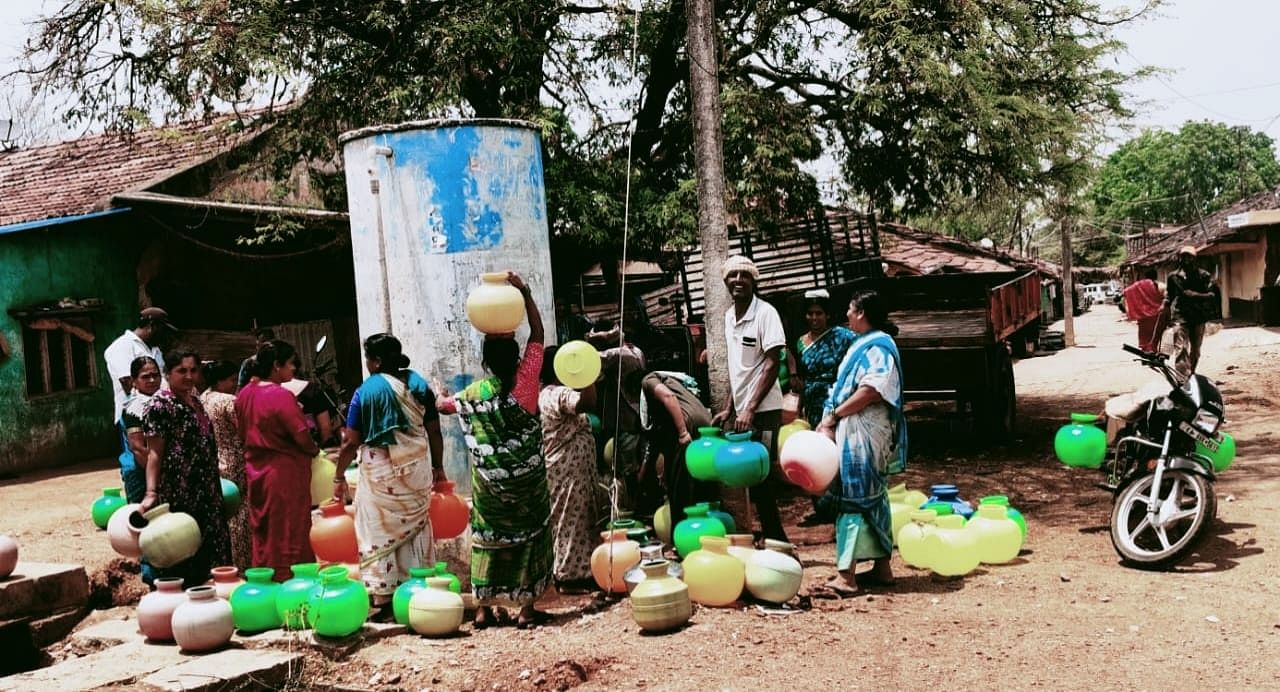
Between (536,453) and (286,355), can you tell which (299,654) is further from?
(286,355)

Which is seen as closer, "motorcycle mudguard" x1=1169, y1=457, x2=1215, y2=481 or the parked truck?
"motorcycle mudguard" x1=1169, y1=457, x2=1215, y2=481

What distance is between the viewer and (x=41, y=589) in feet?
19.0

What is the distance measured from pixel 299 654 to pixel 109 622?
182 cm

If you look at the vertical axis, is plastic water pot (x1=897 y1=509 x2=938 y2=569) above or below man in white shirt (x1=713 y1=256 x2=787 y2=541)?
below

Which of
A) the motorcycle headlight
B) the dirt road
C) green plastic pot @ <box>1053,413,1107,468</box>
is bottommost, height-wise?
the dirt road

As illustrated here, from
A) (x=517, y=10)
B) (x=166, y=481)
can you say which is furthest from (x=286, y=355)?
(x=517, y=10)

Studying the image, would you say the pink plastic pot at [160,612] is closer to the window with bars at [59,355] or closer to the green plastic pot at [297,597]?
the green plastic pot at [297,597]

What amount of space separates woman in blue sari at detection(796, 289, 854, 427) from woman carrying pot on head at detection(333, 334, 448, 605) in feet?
9.61

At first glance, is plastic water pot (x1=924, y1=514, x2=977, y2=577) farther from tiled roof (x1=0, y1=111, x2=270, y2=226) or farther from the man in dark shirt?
tiled roof (x1=0, y1=111, x2=270, y2=226)

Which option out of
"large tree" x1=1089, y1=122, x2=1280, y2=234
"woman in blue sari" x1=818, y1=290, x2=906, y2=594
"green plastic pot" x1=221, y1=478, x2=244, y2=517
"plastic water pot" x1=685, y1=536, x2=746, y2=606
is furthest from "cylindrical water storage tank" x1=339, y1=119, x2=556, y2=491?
"large tree" x1=1089, y1=122, x2=1280, y2=234

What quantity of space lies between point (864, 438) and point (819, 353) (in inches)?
74.9

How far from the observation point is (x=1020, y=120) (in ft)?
32.2

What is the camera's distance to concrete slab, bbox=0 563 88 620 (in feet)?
18.4

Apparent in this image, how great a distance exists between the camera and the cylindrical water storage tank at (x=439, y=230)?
6797 mm
